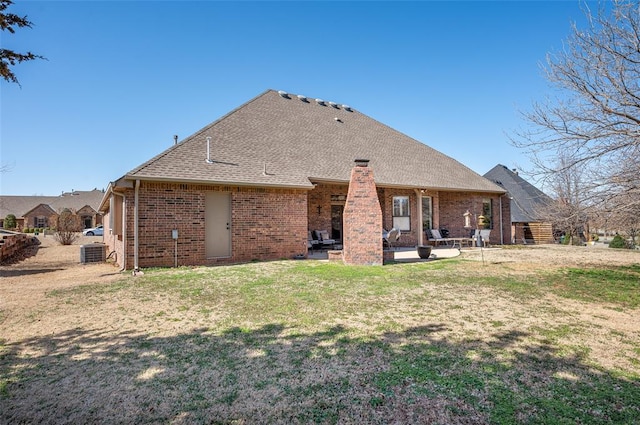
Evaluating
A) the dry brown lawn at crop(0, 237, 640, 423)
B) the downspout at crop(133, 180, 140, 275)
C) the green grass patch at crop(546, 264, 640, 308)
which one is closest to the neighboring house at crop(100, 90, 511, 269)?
the downspout at crop(133, 180, 140, 275)

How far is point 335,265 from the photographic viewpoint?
10.5 metres

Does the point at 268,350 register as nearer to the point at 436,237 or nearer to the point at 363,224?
the point at 363,224

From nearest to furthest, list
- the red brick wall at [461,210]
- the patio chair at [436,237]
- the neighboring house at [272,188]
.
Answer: the neighboring house at [272,188], the patio chair at [436,237], the red brick wall at [461,210]

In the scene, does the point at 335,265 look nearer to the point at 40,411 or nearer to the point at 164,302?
the point at 164,302

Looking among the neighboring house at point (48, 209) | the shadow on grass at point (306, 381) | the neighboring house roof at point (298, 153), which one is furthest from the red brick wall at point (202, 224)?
the neighboring house at point (48, 209)

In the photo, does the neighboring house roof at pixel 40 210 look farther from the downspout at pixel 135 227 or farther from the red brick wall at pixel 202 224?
the downspout at pixel 135 227

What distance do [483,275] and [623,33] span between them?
20.0ft

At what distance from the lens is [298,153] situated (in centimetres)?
1447

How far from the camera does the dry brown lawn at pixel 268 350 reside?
278 cm

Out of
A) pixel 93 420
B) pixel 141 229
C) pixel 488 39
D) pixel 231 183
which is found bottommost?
pixel 93 420

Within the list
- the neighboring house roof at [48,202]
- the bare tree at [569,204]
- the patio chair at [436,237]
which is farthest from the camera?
the neighboring house roof at [48,202]

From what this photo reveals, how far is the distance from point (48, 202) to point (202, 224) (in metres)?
68.7

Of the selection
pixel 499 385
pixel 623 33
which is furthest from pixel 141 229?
pixel 623 33

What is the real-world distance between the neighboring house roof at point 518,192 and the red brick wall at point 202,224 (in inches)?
622
